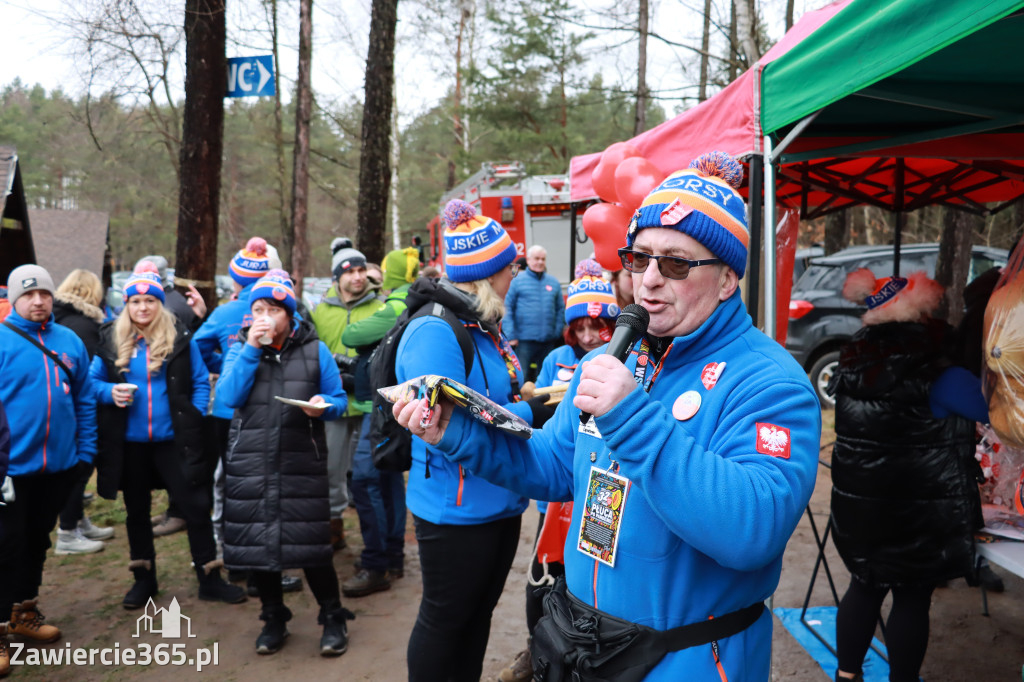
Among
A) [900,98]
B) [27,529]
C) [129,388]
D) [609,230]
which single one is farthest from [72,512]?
[900,98]

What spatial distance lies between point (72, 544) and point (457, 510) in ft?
14.8

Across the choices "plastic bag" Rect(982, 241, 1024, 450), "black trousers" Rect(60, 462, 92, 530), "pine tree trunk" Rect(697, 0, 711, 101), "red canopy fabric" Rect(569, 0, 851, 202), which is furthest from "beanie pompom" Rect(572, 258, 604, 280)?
"pine tree trunk" Rect(697, 0, 711, 101)

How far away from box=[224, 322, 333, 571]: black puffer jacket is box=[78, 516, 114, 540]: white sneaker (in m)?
2.88

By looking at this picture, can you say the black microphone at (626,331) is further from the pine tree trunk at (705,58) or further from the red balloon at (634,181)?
the pine tree trunk at (705,58)

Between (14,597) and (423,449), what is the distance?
2.98m

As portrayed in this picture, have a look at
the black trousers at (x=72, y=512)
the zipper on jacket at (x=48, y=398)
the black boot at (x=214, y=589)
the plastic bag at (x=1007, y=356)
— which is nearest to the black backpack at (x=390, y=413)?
the plastic bag at (x=1007, y=356)

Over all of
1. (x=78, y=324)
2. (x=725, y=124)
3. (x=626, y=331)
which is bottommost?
(x=78, y=324)

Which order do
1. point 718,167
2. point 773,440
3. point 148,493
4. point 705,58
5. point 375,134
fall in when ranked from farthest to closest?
point 705,58 < point 375,134 < point 148,493 < point 718,167 < point 773,440

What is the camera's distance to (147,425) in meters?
4.54

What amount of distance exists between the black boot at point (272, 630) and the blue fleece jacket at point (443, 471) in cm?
177

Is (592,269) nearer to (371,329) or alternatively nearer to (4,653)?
(371,329)

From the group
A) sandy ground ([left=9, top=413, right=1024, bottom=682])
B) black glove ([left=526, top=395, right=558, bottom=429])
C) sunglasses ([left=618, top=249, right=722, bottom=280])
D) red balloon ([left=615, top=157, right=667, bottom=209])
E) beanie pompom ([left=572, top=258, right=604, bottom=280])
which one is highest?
red balloon ([left=615, top=157, right=667, bottom=209])

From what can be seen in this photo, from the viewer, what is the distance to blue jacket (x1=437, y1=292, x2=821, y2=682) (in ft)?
4.38

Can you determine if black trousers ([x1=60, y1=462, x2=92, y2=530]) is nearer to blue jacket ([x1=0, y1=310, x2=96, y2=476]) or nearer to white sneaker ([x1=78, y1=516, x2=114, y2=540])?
white sneaker ([x1=78, y1=516, x2=114, y2=540])
